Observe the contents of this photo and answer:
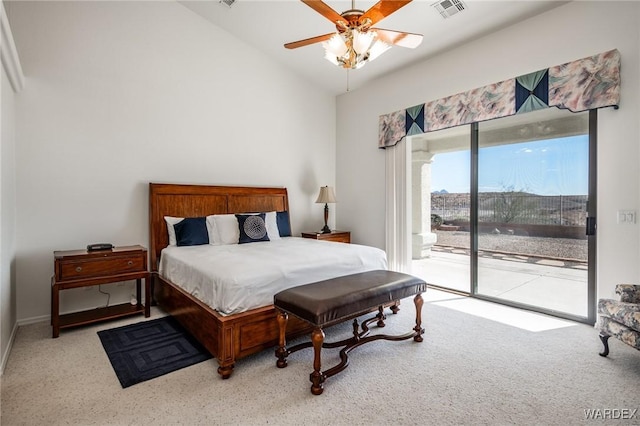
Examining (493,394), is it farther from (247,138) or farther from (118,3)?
(118,3)

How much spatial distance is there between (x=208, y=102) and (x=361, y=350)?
3700 millimetres

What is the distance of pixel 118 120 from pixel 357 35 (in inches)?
115

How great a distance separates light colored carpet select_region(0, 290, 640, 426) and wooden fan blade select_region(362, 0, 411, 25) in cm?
258

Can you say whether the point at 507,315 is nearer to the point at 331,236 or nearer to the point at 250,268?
the point at 331,236

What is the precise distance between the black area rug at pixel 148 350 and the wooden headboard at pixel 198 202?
37.8 inches

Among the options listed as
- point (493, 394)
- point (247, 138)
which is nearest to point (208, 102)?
point (247, 138)

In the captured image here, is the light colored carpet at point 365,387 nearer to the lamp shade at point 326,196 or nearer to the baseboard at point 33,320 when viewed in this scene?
the baseboard at point 33,320

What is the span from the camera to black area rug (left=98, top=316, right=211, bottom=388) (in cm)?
227

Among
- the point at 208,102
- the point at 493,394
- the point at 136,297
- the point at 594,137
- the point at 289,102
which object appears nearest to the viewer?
the point at 493,394

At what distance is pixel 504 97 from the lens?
141 inches

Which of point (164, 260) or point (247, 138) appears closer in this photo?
point (164, 260)

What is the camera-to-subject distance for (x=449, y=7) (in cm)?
339

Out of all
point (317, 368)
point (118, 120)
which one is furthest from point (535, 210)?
point (118, 120)

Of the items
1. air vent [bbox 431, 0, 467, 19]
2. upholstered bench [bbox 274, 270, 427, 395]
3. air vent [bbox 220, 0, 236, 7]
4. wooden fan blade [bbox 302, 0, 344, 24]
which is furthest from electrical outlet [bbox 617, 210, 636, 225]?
air vent [bbox 220, 0, 236, 7]
